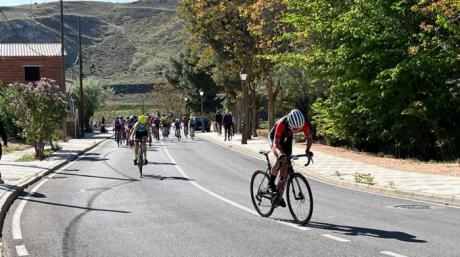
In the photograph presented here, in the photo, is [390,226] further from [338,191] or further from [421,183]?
[421,183]

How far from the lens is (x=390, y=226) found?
10047mm

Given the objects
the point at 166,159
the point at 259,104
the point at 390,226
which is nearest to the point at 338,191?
the point at 390,226

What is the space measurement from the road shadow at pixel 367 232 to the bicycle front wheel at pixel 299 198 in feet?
0.64

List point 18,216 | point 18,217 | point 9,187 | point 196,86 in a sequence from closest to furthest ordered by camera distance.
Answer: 1. point 18,217
2. point 18,216
3. point 9,187
4. point 196,86

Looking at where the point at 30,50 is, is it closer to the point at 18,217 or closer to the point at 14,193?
the point at 14,193

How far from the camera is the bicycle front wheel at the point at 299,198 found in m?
10.1

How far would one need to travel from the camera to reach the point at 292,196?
10.4 m

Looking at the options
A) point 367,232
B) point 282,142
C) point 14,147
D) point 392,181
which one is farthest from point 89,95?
point 367,232

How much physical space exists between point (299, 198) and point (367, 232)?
1.31m

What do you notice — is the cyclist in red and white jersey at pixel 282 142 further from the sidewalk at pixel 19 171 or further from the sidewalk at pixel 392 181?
the sidewalk at pixel 19 171

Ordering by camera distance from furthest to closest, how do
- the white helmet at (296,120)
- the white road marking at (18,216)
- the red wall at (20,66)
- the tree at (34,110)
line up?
the red wall at (20,66) < the tree at (34,110) < the white road marking at (18,216) < the white helmet at (296,120)

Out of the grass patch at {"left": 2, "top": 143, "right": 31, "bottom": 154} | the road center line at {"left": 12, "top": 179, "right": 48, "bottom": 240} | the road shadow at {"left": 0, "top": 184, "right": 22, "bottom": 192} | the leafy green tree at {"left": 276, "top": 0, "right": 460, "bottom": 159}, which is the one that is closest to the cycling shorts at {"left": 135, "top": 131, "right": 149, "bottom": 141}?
the road center line at {"left": 12, "top": 179, "right": 48, "bottom": 240}

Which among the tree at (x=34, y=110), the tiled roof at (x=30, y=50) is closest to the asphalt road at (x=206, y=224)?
the tree at (x=34, y=110)

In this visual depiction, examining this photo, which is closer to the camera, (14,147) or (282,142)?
(282,142)
